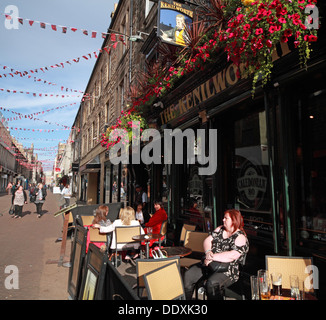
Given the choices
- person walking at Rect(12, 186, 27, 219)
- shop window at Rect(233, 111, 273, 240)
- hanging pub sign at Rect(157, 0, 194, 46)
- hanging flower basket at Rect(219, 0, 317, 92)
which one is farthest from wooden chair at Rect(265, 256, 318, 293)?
person walking at Rect(12, 186, 27, 219)

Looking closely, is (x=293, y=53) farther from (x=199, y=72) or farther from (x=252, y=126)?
(x=199, y=72)

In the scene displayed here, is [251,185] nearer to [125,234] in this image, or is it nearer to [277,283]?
[277,283]

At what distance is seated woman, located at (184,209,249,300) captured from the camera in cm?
339

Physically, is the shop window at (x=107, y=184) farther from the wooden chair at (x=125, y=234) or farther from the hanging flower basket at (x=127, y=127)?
the wooden chair at (x=125, y=234)

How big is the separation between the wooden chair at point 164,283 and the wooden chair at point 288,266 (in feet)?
3.92

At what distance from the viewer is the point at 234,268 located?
11.5 feet

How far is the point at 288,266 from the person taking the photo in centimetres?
306

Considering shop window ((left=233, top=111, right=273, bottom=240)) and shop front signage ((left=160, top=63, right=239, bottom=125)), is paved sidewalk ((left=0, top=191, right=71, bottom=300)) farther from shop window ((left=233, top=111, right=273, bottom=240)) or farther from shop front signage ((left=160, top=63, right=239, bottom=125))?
shop front signage ((left=160, top=63, right=239, bottom=125))

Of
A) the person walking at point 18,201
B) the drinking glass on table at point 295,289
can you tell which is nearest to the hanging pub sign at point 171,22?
the drinking glass on table at point 295,289

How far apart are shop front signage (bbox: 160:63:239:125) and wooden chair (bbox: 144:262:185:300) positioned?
367 centimetres

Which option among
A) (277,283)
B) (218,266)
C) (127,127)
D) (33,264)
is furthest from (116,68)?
(277,283)

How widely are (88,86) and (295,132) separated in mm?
27297

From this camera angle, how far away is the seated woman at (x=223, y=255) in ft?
11.1
